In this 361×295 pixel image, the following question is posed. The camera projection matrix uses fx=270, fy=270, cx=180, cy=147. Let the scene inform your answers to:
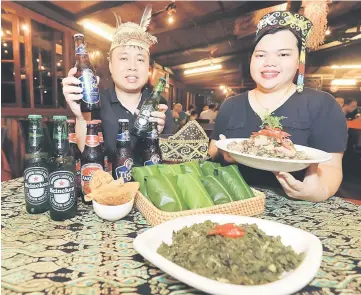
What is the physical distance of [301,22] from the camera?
1.51m

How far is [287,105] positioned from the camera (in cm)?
169

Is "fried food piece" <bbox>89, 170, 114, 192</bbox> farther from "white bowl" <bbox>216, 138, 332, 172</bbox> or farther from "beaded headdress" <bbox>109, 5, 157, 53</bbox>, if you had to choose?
"beaded headdress" <bbox>109, 5, 157, 53</bbox>

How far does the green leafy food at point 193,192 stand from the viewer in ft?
3.43

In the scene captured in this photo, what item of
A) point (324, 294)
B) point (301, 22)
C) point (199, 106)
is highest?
point (199, 106)

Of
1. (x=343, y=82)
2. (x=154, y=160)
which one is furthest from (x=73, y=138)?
Result: (x=343, y=82)

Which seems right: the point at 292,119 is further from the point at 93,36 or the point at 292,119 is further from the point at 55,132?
the point at 93,36

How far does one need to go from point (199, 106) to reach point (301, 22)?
18759 mm

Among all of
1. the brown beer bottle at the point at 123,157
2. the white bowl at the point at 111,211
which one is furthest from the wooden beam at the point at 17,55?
the white bowl at the point at 111,211

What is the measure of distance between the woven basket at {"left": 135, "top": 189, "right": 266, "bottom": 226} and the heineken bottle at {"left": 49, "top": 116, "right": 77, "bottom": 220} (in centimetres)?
27

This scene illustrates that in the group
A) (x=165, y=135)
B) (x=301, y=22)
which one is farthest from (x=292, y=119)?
(x=165, y=135)

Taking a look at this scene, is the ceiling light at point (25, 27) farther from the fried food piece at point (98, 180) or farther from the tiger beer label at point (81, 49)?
the fried food piece at point (98, 180)

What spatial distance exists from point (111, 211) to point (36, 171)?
34 centimetres

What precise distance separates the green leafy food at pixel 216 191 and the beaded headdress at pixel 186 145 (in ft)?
1.98

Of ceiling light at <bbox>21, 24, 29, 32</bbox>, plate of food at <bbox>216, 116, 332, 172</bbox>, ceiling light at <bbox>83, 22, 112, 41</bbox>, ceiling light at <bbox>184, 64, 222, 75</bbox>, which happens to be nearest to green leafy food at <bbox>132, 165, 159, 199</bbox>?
plate of food at <bbox>216, 116, 332, 172</bbox>
